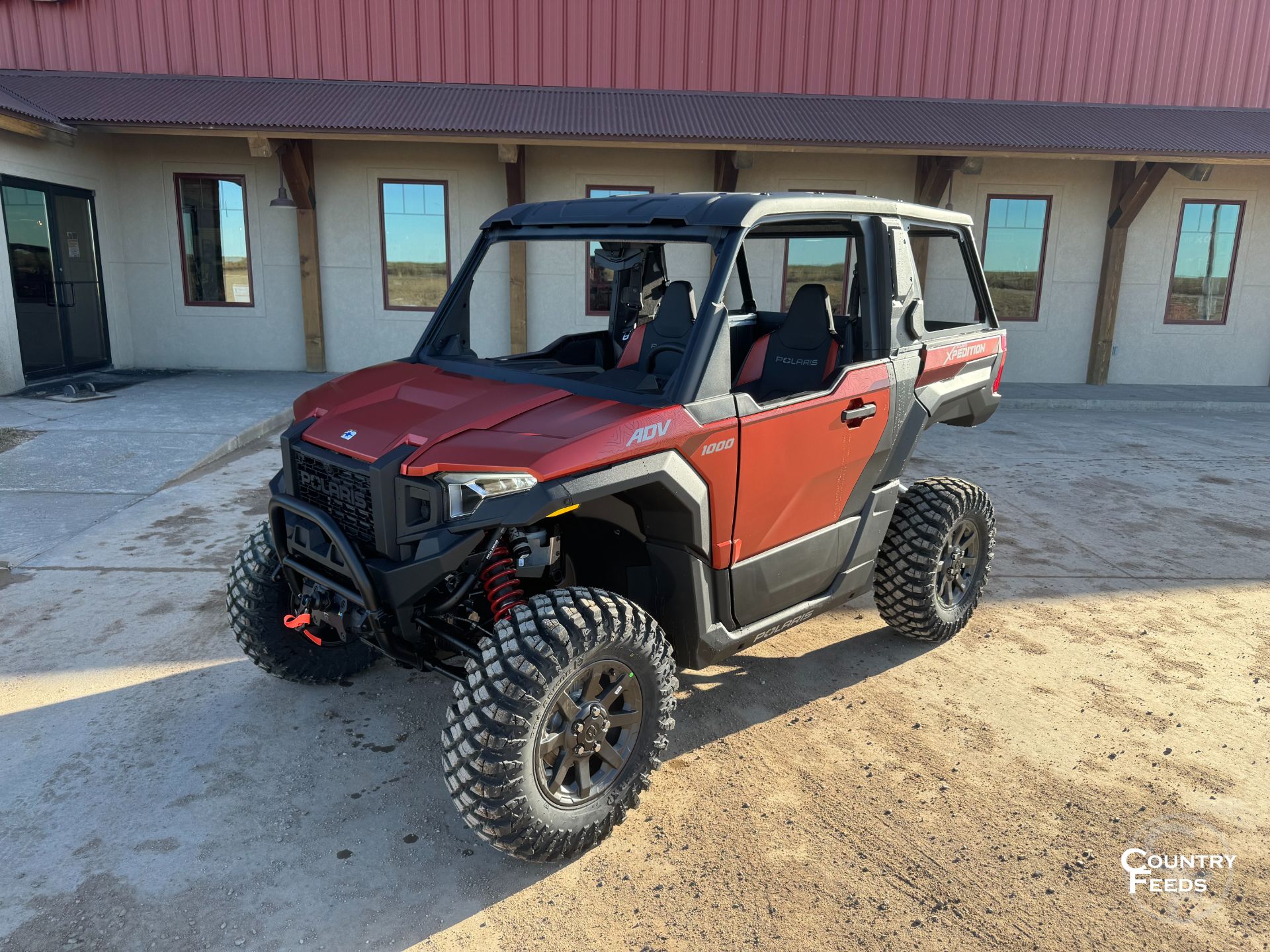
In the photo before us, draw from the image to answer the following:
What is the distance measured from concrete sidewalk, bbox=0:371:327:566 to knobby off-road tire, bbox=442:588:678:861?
3.96 m

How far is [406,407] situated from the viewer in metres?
3.08

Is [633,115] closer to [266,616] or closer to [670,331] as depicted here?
[670,331]

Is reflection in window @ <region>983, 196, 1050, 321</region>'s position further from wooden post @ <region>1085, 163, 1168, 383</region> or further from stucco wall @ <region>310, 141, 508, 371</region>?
stucco wall @ <region>310, 141, 508, 371</region>

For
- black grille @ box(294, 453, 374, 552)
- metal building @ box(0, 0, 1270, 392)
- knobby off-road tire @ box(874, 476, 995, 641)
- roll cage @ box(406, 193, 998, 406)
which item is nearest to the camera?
black grille @ box(294, 453, 374, 552)

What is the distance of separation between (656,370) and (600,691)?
1249mm

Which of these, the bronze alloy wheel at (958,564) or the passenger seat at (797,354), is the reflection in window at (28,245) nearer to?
the passenger seat at (797,354)

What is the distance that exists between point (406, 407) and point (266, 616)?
1.14 metres

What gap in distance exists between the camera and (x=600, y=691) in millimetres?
2844

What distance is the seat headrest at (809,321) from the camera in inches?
150

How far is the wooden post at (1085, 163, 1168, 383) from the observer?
12180 mm

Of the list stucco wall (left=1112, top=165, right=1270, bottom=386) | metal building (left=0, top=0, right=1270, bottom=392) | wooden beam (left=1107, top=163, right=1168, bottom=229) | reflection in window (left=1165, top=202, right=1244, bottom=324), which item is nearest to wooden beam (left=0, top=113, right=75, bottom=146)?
metal building (left=0, top=0, right=1270, bottom=392)

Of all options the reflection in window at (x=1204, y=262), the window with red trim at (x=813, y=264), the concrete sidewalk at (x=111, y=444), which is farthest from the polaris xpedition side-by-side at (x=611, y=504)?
the reflection in window at (x=1204, y=262)

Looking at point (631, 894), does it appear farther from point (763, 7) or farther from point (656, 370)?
point (763, 7)

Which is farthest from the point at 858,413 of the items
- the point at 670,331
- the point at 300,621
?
the point at 300,621
